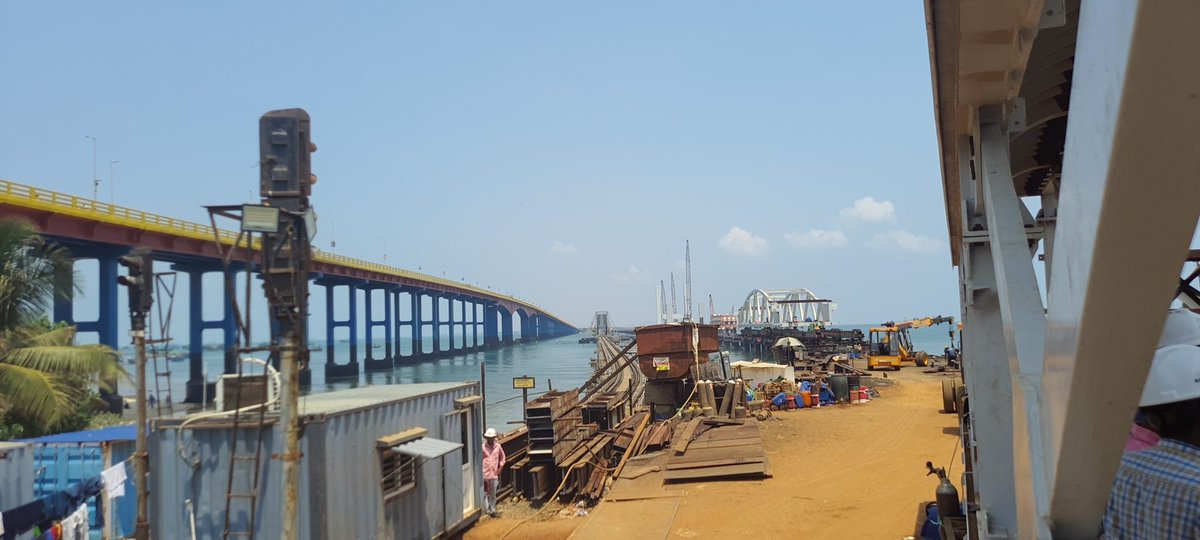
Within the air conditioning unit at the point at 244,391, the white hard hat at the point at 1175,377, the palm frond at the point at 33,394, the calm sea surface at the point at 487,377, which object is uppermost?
the white hard hat at the point at 1175,377

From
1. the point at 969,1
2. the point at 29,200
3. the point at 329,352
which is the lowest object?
the point at 329,352

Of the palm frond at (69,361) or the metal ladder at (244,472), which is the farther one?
the palm frond at (69,361)

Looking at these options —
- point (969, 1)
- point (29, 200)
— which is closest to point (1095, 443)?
point (969, 1)

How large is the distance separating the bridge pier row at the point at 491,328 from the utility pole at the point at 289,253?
442 ft

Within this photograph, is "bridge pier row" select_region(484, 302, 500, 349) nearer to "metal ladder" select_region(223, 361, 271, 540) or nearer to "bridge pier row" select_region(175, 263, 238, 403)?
"bridge pier row" select_region(175, 263, 238, 403)

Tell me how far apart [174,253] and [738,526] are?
1525 inches

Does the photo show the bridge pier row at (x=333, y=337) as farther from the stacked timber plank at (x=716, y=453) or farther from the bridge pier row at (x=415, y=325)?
the stacked timber plank at (x=716, y=453)

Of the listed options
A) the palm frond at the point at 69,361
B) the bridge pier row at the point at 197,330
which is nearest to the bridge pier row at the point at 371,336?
the bridge pier row at the point at 197,330

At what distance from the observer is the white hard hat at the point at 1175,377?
2354 mm

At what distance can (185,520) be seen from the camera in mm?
8750

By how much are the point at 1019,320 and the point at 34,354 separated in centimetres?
2183

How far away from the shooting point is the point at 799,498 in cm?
1191

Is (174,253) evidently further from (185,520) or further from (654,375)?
(185,520)

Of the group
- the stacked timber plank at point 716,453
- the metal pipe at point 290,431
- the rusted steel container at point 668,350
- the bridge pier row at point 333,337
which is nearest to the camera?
the metal pipe at point 290,431
